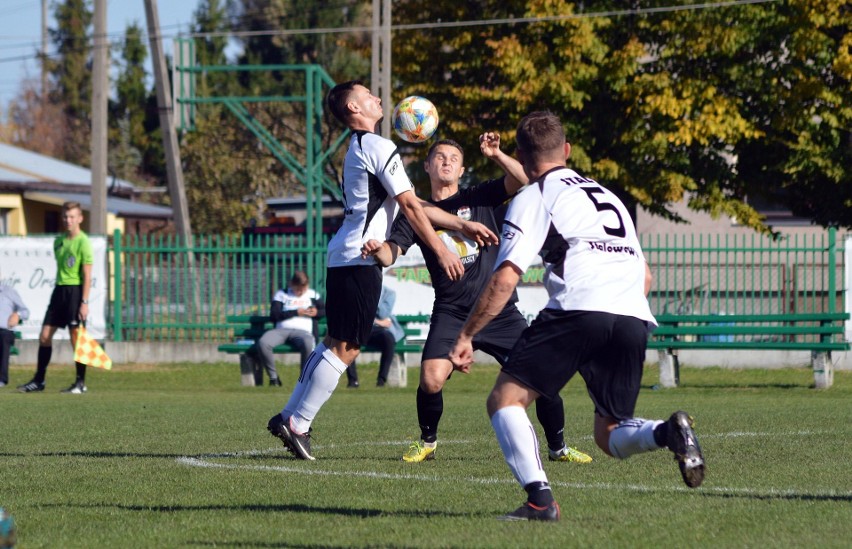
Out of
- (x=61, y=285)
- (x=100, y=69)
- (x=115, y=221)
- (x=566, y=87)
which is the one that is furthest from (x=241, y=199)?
(x=61, y=285)

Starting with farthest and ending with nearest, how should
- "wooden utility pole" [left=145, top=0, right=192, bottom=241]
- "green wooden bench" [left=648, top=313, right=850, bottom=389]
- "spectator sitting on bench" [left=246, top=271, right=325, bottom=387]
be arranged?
"wooden utility pole" [left=145, top=0, right=192, bottom=241]
"spectator sitting on bench" [left=246, top=271, right=325, bottom=387]
"green wooden bench" [left=648, top=313, right=850, bottom=389]

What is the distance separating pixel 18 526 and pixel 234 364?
54.2ft

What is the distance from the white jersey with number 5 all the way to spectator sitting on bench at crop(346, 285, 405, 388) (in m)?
11.6

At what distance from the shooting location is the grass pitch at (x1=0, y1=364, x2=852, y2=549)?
5188mm

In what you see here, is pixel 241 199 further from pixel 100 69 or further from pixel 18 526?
pixel 18 526

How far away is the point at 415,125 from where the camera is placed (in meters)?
8.66

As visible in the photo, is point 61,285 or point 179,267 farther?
point 179,267

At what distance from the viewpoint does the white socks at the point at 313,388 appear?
789 centimetres

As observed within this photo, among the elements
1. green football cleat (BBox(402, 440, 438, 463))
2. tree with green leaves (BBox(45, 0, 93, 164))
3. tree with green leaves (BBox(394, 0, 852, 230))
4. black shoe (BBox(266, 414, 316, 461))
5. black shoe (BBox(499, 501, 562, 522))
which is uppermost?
tree with green leaves (BBox(45, 0, 93, 164))

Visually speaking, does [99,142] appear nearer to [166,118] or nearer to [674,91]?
[166,118]

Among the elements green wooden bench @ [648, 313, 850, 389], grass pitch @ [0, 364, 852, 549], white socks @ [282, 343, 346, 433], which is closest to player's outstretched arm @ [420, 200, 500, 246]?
white socks @ [282, 343, 346, 433]

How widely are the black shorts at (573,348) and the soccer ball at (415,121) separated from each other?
11.4ft

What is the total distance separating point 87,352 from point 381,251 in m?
8.19

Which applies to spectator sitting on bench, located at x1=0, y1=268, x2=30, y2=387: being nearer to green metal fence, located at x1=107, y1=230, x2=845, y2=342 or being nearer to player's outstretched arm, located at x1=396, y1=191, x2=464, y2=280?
green metal fence, located at x1=107, y1=230, x2=845, y2=342
